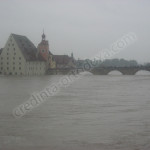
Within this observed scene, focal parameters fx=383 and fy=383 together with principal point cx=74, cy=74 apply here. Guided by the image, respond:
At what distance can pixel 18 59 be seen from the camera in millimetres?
83562

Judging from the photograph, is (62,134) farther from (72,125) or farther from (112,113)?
(112,113)

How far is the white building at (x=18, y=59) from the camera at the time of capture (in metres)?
83.1

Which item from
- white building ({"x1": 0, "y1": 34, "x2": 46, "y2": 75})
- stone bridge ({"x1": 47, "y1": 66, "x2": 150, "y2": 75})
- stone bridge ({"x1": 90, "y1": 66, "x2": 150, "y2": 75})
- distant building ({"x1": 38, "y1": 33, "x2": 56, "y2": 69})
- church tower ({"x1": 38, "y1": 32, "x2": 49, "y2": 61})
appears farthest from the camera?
church tower ({"x1": 38, "y1": 32, "x2": 49, "y2": 61})

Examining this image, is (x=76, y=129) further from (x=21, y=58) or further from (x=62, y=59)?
(x=62, y=59)

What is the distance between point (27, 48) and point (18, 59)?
15.2 ft

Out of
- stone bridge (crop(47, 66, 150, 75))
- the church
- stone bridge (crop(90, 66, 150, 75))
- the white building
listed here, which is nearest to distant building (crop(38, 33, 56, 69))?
the church

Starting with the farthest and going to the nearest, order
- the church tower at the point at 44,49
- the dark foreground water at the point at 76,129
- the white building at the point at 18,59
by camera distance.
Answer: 1. the church tower at the point at 44,49
2. the white building at the point at 18,59
3. the dark foreground water at the point at 76,129

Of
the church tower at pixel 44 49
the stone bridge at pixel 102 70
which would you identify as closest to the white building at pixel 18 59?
the church tower at pixel 44 49

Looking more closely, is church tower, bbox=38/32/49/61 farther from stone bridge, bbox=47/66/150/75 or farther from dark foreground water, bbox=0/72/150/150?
dark foreground water, bbox=0/72/150/150

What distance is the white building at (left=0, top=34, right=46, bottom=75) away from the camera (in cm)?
8306

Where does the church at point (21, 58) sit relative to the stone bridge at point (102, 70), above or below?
above

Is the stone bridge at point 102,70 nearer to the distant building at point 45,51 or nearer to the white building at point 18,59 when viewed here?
the distant building at point 45,51

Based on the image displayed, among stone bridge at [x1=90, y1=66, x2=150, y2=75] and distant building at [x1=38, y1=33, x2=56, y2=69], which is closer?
stone bridge at [x1=90, y1=66, x2=150, y2=75]

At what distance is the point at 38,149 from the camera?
11.0 m
